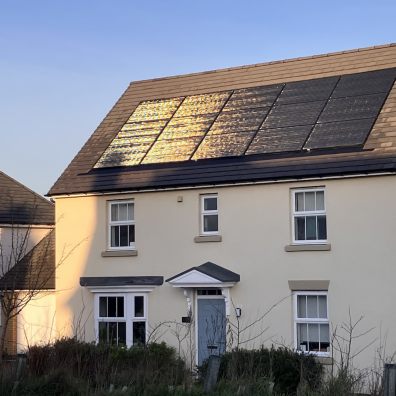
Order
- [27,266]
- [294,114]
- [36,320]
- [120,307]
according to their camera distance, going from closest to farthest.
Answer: [294,114]
[120,307]
[36,320]
[27,266]

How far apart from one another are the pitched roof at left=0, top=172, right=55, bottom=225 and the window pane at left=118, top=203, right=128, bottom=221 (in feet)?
19.1

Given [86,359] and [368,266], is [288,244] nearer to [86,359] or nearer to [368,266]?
[368,266]

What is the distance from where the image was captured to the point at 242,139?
2325 centimetres

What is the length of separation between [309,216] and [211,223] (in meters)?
2.86

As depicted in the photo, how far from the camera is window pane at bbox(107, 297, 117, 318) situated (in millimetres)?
24030

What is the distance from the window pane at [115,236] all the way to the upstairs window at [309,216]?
546cm

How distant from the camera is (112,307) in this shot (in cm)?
2408

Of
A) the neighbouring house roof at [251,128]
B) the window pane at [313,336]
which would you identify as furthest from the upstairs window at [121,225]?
the window pane at [313,336]

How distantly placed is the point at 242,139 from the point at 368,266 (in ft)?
17.3

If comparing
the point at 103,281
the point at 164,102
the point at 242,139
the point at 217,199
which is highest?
the point at 164,102

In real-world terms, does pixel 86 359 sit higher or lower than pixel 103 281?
lower

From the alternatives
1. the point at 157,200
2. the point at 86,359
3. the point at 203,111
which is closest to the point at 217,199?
the point at 157,200

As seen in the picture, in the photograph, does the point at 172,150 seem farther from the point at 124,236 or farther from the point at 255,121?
the point at 124,236

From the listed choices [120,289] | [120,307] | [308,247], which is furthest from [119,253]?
[308,247]
